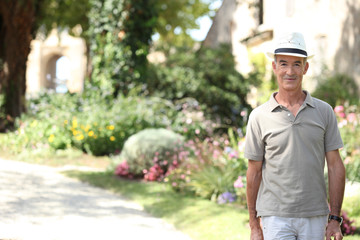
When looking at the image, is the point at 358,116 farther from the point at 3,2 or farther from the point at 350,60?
the point at 3,2

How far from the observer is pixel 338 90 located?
12.6 meters

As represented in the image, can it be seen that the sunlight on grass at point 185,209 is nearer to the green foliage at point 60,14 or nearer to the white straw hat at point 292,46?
the white straw hat at point 292,46

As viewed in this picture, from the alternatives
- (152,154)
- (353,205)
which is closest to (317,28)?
(152,154)

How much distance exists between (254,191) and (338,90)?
10.5 meters

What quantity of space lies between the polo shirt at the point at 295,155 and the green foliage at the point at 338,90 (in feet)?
33.1

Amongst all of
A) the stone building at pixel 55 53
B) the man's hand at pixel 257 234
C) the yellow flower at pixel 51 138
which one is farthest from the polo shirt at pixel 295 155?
the stone building at pixel 55 53

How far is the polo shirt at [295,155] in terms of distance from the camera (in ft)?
8.61

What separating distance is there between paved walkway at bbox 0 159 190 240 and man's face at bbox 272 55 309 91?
10.7ft

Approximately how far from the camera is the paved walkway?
5.42 metres

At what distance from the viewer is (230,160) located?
7617 mm

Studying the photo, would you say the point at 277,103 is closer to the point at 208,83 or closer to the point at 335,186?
the point at 335,186

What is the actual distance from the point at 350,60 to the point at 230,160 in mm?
6928

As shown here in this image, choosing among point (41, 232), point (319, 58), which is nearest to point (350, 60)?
point (319, 58)

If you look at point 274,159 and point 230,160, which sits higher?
point 274,159
